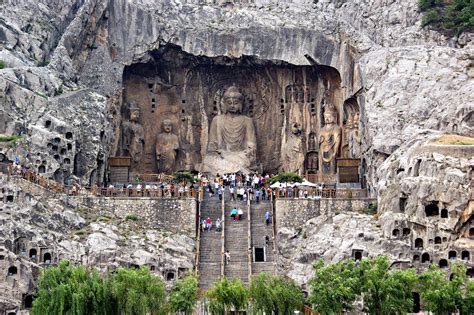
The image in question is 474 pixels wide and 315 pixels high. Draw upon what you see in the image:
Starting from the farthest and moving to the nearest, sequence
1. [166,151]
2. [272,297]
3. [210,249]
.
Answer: [166,151] < [210,249] < [272,297]

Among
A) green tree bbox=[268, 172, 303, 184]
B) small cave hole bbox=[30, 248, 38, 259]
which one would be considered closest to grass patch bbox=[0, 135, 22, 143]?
small cave hole bbox=[30, 248, 38, 259]

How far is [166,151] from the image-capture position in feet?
271

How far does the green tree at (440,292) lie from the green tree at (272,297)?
689 cm

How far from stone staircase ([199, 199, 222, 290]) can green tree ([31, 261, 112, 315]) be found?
8.74 m

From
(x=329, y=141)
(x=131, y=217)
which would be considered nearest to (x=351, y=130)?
(x=329, y=141)

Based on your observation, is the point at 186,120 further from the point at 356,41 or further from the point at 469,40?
the point at 469,40

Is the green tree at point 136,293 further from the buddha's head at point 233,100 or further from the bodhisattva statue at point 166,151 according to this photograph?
the buddha's head at point 233,100

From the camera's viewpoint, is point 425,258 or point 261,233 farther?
point 261,233

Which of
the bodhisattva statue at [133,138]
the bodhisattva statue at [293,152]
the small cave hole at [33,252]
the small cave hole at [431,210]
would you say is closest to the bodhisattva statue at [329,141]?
the bodhisattva statue at [293,152]

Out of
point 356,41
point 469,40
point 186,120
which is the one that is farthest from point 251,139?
point 469,40

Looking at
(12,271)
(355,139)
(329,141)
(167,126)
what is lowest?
(12,271)

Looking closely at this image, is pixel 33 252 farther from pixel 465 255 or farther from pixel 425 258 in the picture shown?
pixel 465 255

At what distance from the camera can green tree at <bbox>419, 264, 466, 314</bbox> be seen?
55.1 meters

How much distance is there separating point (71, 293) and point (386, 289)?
53.5 feet
